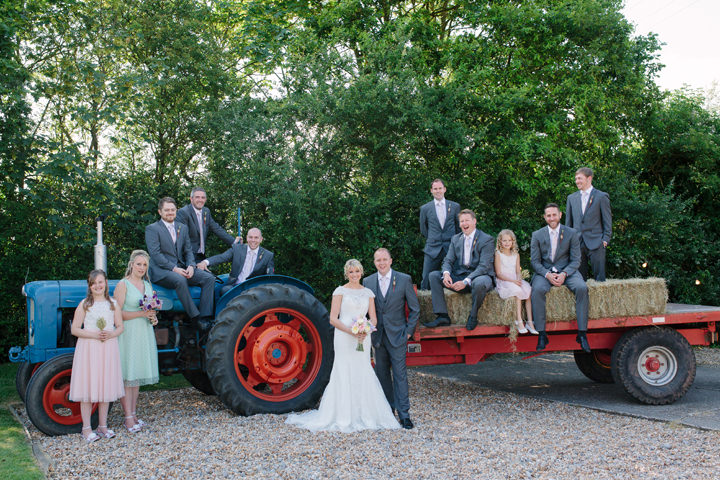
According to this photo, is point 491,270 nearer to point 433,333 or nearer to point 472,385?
point 433,333

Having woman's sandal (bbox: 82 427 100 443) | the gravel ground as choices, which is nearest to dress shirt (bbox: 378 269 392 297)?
the gravel ground

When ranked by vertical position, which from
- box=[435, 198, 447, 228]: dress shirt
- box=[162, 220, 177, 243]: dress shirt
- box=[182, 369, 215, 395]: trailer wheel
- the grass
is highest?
box=[435, 198, 447, 228]: dress shirt

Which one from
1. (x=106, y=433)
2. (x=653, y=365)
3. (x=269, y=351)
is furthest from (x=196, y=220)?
(x=653, y=365)

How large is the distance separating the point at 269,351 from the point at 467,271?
231 centimetres

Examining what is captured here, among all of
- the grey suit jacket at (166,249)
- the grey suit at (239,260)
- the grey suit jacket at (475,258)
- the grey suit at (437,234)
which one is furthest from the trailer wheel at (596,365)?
the grey suit jacket at (166,249)

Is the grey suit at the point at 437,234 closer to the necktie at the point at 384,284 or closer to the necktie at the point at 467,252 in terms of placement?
the necktie at the point at 467,252

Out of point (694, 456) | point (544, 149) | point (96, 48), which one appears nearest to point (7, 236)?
point (96, 48)

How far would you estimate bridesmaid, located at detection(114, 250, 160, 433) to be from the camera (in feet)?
19.7

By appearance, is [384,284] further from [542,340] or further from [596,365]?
[596,365]

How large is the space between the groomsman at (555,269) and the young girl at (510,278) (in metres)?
0.08

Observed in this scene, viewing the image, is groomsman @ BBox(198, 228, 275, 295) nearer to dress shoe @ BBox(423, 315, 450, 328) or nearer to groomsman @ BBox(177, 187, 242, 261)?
groomsman @ BBox(177, 187, 242, 261)

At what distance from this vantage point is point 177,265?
22.0 feet

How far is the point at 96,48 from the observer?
33.4 feet

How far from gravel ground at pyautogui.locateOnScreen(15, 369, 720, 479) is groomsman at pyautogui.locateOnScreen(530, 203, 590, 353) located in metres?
0.96
